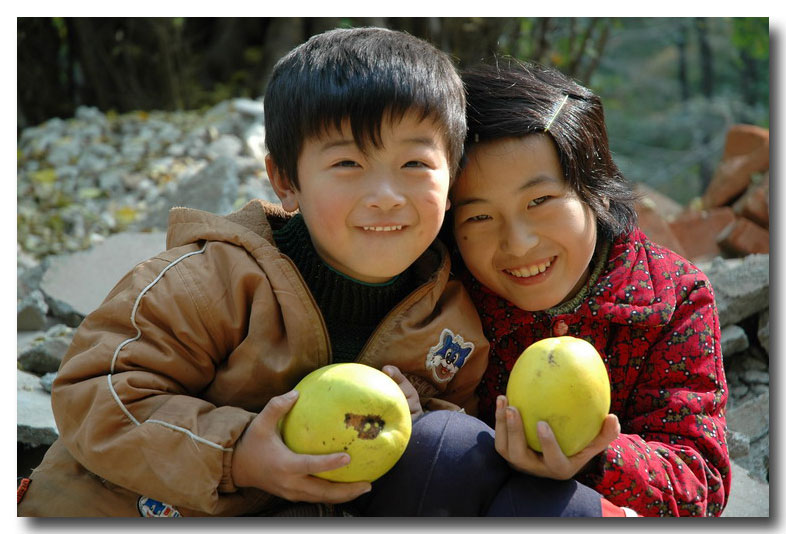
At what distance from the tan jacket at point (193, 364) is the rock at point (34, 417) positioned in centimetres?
51

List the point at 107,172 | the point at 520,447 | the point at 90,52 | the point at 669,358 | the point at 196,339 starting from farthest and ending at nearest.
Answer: the point at 90,52
the point at 107,172
the point at 669,358
the point at 196,339
the point at 520,447

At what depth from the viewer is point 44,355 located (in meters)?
3.21

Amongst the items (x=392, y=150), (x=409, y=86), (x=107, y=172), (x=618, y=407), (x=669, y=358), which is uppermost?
(x=409, y=86)

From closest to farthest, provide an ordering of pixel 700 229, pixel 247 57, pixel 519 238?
pixel 519 238 < pixel 700 229 < pixel 247 57

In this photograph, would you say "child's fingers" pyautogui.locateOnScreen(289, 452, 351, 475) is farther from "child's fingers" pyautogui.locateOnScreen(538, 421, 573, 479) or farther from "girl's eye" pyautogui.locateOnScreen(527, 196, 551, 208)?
"girl's eye" pyautogui.locateOnScreen(527, 196, 551, 208)

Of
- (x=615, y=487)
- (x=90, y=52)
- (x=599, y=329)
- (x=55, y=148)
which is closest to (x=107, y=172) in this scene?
(x=55, y=148)

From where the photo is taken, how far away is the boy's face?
2.12 meters

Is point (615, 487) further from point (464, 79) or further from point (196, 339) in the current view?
point (464, 79)

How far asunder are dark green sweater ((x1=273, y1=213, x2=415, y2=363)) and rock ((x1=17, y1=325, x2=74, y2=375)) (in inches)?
50.6

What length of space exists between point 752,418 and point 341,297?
174 centimetres

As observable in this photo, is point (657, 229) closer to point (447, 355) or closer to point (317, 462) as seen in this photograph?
point (447, 355)

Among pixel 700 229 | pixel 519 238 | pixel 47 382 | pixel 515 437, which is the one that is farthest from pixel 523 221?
pixel 700 229

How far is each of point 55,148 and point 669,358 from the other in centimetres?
461

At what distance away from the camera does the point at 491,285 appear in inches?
97.3
